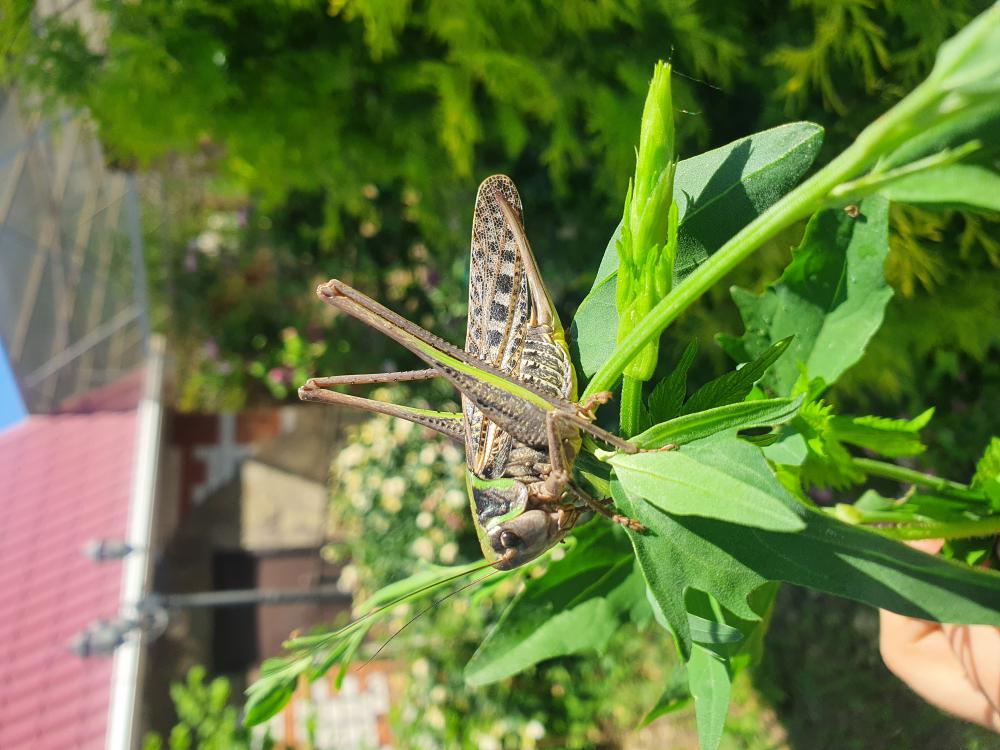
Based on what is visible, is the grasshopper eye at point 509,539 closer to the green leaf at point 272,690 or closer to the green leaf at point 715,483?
the green leaf at point 715,483

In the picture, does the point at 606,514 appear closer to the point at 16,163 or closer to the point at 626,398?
the point at 626,398

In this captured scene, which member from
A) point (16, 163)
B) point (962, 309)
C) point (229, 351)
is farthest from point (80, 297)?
point (962, 309)

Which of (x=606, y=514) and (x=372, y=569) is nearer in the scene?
(x=606, y=514)

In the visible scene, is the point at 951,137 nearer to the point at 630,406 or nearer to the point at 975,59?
the point at 975,59

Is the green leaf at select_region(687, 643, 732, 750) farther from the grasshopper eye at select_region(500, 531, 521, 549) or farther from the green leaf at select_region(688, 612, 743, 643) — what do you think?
the grasshopper eye at select_region(500, 531, 521, 549)

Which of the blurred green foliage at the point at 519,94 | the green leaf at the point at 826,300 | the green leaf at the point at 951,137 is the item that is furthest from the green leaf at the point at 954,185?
the blurred green foliage at the point at 519,94

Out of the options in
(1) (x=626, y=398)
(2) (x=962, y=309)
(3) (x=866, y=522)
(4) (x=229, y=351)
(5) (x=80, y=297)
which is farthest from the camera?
(4) (x=229, y=351)

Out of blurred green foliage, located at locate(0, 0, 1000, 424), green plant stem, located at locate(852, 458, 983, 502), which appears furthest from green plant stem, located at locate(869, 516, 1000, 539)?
blurred green foliage, located at locate(0, 0, 1000, 424)
